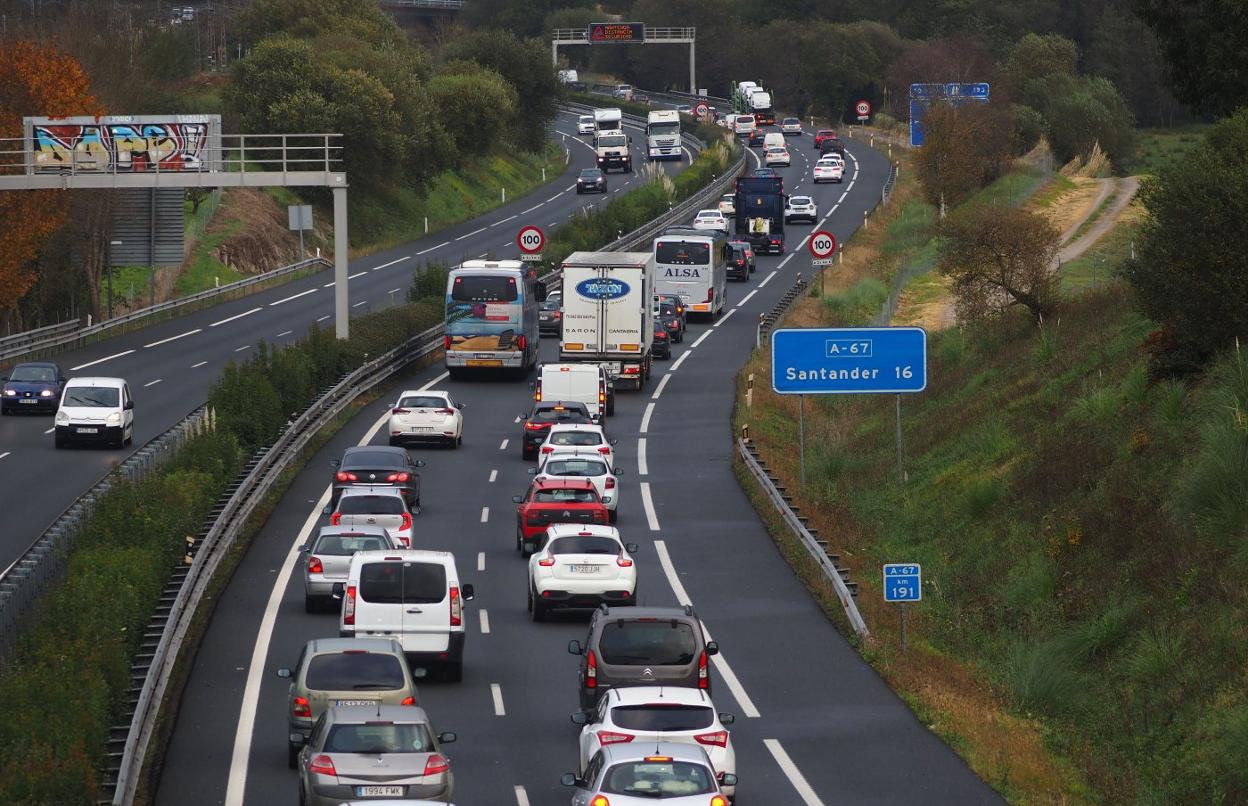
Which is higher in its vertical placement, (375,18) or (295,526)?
(375,18)

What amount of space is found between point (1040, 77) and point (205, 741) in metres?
120

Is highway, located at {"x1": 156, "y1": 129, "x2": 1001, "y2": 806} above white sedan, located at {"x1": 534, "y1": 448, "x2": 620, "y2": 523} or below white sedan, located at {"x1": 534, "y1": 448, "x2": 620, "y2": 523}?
below

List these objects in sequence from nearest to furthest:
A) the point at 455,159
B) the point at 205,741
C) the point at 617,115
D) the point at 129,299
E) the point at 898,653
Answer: the point at 205,741
the point at 898,653
the point at 129,299
the point at 455,159
the point at 617,115

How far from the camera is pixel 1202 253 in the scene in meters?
33.1

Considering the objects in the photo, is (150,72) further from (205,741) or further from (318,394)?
(205,741)

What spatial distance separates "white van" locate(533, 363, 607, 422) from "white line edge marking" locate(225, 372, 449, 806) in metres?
8.53

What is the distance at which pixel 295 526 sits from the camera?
3600 centimetres

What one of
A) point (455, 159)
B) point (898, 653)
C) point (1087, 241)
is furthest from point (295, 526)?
point (455, 159)

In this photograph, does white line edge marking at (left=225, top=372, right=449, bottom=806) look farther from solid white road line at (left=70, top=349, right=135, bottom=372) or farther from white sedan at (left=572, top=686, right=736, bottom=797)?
solid white road line at (left=70, top=349, right=135, bottom=372)

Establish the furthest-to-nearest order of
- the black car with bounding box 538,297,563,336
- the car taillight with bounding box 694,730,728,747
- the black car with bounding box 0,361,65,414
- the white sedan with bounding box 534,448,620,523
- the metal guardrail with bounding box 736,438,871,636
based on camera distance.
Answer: the black car with bounding box 538,297,563,336
the black car with bounding box 0,361,65,414
the white sedan with bounding box 534,448,620,523
the metal guardrail with bounding box 736,438,871,636
the car taillight with bounding box 694,730,728,747

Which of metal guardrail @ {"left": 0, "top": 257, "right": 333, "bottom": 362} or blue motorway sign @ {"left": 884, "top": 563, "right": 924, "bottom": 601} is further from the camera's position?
metal guardrail @ {"left": 0, "top": 257, "right": 333, "bottom": 362}

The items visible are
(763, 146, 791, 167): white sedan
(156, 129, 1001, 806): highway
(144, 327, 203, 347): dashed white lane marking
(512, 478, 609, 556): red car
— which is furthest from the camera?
(763, 146, 791, 167): white sedan

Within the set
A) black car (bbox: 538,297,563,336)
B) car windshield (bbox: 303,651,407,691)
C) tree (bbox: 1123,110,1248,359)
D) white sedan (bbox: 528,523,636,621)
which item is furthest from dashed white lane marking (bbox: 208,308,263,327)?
car windshield (bbox: 303,651,407,691)

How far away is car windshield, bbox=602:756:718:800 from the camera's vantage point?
54.9 ft
